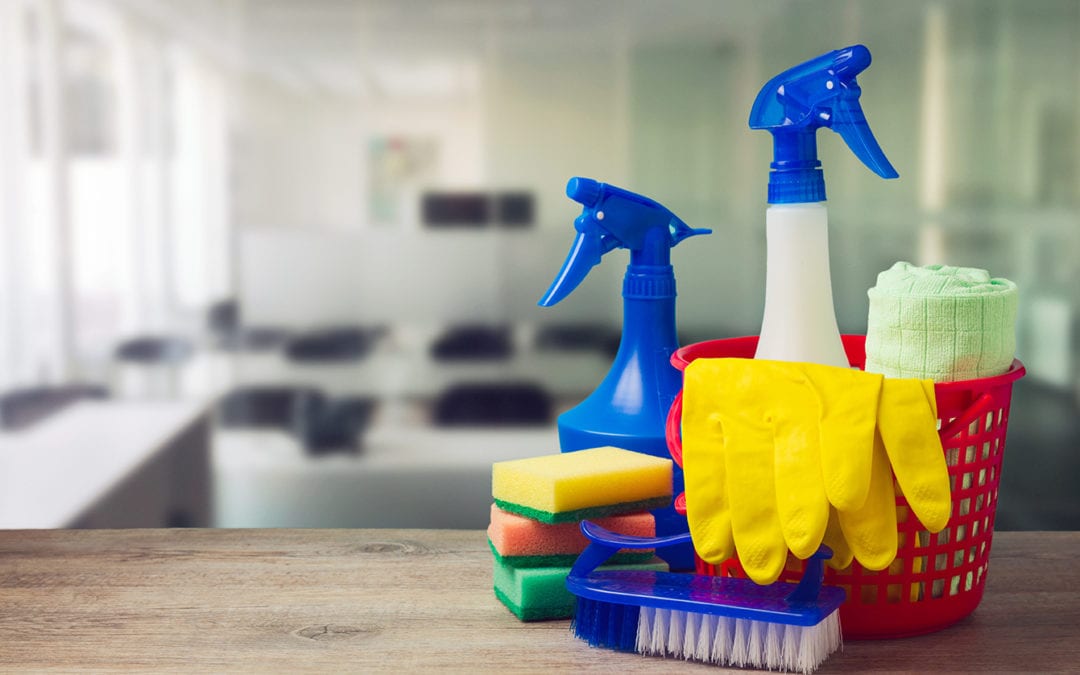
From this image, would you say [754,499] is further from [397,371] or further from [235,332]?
[235,332]

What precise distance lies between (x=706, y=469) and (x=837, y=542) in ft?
0.34

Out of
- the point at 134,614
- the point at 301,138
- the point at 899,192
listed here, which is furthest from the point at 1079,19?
the point at 134,614

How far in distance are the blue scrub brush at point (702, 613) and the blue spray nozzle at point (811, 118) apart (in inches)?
11.3

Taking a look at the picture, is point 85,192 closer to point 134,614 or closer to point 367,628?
point 134,614

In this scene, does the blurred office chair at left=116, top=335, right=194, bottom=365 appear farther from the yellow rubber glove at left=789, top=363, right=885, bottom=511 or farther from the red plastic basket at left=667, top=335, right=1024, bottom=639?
the yellow rubber glove at left=789, top=363, right=885, bottom=511

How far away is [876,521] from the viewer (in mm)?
736

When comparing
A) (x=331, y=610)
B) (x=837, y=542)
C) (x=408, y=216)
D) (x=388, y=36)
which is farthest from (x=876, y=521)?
(x=388, y=36)

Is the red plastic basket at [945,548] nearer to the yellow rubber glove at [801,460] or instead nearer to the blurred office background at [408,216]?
the yellow rubber glove at [801,460]

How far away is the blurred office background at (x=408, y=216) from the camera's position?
126 cm

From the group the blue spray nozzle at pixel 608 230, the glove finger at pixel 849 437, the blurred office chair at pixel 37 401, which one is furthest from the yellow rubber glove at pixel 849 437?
the blurred office chair at pixel 37 401

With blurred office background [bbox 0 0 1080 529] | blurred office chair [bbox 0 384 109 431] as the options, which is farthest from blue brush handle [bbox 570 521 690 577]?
blurred office chair [bbox 0 384 109 431]

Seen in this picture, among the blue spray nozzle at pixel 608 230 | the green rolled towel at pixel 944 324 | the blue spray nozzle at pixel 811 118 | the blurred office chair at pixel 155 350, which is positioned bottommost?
the blurred office chair at pixel 155 350

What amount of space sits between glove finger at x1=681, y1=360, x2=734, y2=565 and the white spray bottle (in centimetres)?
13

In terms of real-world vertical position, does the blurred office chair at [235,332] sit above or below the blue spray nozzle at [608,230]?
below
